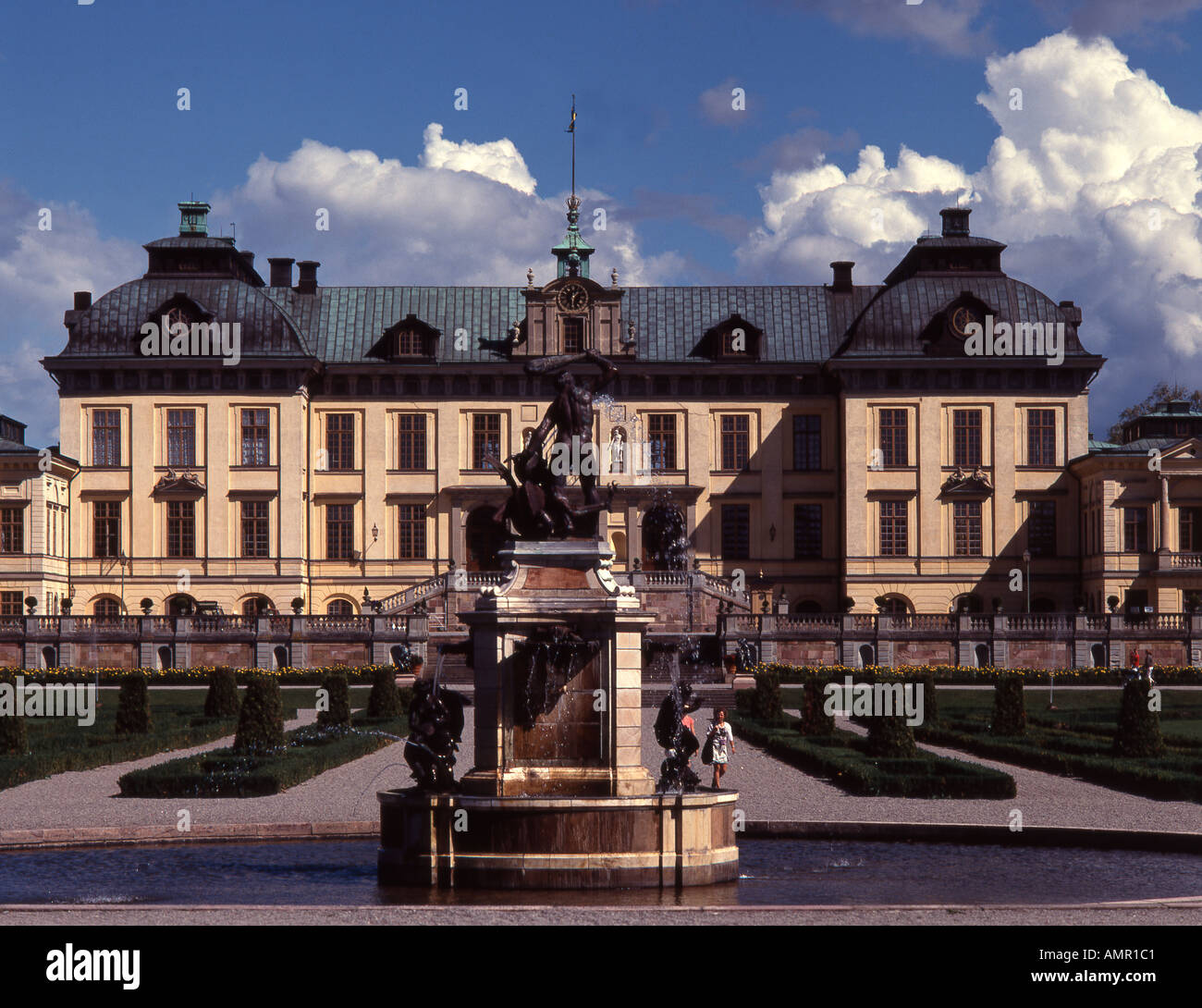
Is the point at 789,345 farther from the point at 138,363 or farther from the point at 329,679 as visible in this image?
the point at 329,679

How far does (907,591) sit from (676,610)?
9.46 meters

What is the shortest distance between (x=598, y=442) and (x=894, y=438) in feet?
34.1

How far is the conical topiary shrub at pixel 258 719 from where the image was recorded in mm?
29469

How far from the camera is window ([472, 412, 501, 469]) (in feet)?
216

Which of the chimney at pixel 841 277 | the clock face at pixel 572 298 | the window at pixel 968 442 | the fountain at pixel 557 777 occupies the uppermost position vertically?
the chimney at pixel 841 277

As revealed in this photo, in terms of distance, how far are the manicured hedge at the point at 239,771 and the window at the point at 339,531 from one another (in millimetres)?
34074

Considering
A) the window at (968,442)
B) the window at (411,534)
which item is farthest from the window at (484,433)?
the window at (968,442)

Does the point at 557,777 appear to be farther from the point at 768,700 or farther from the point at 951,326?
the point at 951,326

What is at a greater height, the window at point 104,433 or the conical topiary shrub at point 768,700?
the window at point 104,433

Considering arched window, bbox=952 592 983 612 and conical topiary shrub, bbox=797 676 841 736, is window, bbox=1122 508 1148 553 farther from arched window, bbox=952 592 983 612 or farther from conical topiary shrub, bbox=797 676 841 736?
conical topiary shrub, bbox=797 676 841 736

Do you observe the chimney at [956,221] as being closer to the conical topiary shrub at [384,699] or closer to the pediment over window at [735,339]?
the pediment over window at [735,339]

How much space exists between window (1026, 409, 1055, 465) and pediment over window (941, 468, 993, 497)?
5.92 feet
